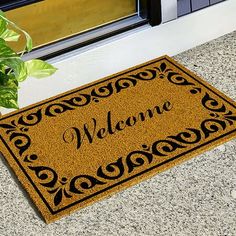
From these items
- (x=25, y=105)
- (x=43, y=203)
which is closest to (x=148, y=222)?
(x=43, y=203)

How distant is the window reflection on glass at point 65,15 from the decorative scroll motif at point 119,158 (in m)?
0.29

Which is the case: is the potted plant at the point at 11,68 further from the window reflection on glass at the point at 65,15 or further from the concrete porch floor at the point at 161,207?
the window reflection on glass at the point at 65,15

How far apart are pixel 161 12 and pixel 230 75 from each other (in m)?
0.41

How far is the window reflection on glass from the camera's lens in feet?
7.04

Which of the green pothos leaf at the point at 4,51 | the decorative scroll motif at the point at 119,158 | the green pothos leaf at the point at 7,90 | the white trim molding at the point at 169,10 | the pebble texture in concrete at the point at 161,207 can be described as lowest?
the pebble texture in concrete at the point at 161,207

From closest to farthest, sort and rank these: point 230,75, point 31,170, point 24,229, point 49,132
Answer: point 24,229 < point 31,170 < point 49,132 < point 230,75

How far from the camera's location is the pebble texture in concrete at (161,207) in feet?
5.01

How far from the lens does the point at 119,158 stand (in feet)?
5.74

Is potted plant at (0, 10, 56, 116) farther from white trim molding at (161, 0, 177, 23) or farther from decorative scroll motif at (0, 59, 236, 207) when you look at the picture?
white trim molding at (161, 0, 177, 23)

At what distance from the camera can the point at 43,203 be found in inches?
63.1

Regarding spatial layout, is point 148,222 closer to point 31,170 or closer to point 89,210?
point 89,210

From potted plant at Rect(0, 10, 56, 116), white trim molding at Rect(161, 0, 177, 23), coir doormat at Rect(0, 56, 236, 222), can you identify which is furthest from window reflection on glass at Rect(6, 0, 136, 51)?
potted plant at Rect(0, 10, 56, 116)

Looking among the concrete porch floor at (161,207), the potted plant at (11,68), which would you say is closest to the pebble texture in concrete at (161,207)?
the concrete porch floor at (161,207)

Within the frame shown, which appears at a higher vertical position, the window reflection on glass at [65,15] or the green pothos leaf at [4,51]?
the green pothos leaf at [4,51]
